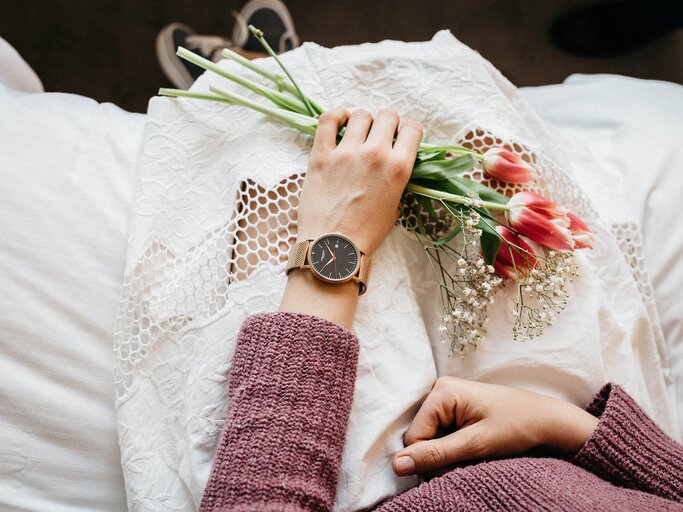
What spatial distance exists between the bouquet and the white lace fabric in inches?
1.2

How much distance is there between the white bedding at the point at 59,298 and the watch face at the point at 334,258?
11.6 inches

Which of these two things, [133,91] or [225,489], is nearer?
[225,489]

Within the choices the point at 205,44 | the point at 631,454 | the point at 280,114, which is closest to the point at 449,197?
the point at 280,114

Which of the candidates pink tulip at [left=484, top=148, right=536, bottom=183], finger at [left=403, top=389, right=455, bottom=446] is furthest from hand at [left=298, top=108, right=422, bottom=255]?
finger at [left=403, top=389, right=455, bottom=446]

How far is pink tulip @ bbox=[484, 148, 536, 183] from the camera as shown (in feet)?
2.45

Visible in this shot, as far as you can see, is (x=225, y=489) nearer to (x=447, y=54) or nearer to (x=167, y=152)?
(x=167, y=152)

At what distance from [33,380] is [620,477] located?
0.78 metres

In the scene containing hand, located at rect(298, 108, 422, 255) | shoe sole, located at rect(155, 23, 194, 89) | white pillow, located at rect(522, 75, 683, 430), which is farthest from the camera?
shoe sole, located at rect(155, 23, 194, 89)

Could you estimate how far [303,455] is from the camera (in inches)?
25.6

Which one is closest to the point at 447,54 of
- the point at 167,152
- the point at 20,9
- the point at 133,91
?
the point at 167,152

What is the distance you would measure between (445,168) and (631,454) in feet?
1.46

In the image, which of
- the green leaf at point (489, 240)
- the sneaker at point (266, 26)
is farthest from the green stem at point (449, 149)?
the sneaker at point (266, 26)

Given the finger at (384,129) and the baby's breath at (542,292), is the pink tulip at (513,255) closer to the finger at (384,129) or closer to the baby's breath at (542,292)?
the baby's breath at (542,292)

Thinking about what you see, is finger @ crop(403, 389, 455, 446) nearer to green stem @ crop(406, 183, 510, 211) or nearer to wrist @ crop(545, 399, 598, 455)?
wrist @ crop(545, 399, 598, 455)
